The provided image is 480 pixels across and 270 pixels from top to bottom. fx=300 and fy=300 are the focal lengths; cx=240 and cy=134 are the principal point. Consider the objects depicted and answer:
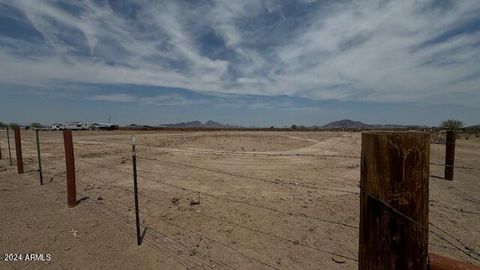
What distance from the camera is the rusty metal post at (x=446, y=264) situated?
1501mm

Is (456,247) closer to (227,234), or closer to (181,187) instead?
(227,234)

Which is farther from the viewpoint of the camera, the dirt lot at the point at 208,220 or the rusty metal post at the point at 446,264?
the dirt lot at the point at 208,220

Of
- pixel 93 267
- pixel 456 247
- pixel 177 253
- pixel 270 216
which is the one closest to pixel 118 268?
pixel 93 267

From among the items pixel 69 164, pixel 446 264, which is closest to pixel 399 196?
pixel 446 264

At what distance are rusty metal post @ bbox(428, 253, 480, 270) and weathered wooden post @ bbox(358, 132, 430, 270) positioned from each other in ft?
0.13

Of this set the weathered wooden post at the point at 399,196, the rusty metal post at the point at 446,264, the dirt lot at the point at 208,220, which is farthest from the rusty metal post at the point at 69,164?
the rusty metal post at the point at 446,264

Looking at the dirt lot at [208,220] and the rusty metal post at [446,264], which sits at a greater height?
the rusty metal post at [446,264]

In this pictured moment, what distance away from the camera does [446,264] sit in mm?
1574

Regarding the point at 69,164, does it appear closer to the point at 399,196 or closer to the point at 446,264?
the point at 399,196

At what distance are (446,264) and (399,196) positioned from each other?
16.8 inches

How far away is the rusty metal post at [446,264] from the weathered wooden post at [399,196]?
4 cm

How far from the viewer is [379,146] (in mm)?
1604

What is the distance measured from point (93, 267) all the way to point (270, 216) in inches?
130

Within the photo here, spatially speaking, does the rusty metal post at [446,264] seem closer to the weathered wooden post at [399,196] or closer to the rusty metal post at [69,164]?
the weathered wooden post at [399,196]
